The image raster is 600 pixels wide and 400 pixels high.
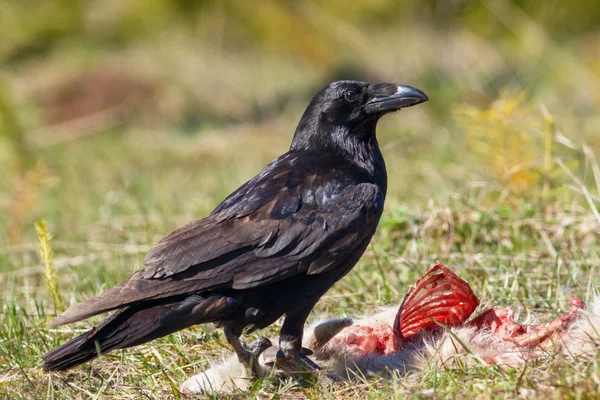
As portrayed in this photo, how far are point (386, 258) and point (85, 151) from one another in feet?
19.3

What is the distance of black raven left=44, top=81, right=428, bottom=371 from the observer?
3.18 metres

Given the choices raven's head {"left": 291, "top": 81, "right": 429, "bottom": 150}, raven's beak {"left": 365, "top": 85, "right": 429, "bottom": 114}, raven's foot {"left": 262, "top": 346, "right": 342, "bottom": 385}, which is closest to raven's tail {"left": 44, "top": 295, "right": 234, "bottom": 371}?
raven's foot {"left": 262, "top": 346, "right": 342, "bottom": 385}

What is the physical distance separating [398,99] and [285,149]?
4943 millimetres

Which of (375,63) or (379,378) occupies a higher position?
(375,63)

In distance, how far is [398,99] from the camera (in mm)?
4078

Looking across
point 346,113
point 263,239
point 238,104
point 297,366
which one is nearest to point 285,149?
point 238,104

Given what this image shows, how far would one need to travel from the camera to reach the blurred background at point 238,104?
559 cm

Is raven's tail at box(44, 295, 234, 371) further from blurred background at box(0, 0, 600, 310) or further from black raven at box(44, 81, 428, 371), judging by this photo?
blurred background at box(0, 0, 600, 310)

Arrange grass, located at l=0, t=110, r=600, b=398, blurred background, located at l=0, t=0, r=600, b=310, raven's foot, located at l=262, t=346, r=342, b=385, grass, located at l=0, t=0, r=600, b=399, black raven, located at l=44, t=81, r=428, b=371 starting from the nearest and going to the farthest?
grass, located at l=0, t=110, r=600, b=398, black raven, located at l=44, t=81, r=428, b=371, raven's foot, located at l=262, t=346, r=342, b=385, grass, located at l=0, t=0, r=600, b=399, blurred background, located at l=0, t=0, r=600, b=310

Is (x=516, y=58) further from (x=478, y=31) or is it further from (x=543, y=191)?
(x=543, y=191)

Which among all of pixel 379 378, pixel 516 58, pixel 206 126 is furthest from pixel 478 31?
pixel 379 378

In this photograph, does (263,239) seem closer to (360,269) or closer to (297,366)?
(297,366)

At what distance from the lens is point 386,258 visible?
443 centimetres

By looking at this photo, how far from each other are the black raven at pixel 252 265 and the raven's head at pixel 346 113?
0.96 ft
